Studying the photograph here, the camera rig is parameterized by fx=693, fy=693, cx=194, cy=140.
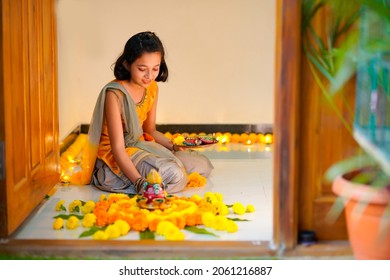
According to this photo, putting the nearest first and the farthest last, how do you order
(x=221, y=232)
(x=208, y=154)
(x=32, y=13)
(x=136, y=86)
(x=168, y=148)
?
(x=221, y=232)
(x=32, y=13)
(x=136, y=86)
(x=168, y=148)
(x=208, y=154)

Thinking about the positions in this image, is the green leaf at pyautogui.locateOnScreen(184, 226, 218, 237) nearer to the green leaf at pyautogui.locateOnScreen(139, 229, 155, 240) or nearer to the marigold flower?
the marigold flower

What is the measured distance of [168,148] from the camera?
15.4ft

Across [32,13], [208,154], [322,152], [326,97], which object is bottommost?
[208,154]

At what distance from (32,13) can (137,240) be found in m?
1.35

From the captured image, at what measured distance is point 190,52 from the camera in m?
6.46

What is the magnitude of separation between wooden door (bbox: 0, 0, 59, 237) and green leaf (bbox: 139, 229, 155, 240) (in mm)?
586

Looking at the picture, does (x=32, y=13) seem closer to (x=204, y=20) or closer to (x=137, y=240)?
(x=137, y=240)

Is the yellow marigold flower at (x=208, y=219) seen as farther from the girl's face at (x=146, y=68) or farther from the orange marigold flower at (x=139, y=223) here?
the girl's face at (x=146, y=68)

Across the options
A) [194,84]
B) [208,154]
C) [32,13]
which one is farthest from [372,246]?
[194,84]

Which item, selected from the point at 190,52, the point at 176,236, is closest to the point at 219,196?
the point at 176,236

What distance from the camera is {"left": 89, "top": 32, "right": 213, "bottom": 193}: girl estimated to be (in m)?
4.11

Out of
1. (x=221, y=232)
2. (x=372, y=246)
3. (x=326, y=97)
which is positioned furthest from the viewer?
(x=221, y=232)

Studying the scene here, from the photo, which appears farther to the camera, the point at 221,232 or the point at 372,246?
the point at 221,232

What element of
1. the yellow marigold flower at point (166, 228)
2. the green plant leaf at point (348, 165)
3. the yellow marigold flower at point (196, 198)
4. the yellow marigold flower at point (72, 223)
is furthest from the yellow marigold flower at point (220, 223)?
the yellow marigold flower at point (72, 223)
